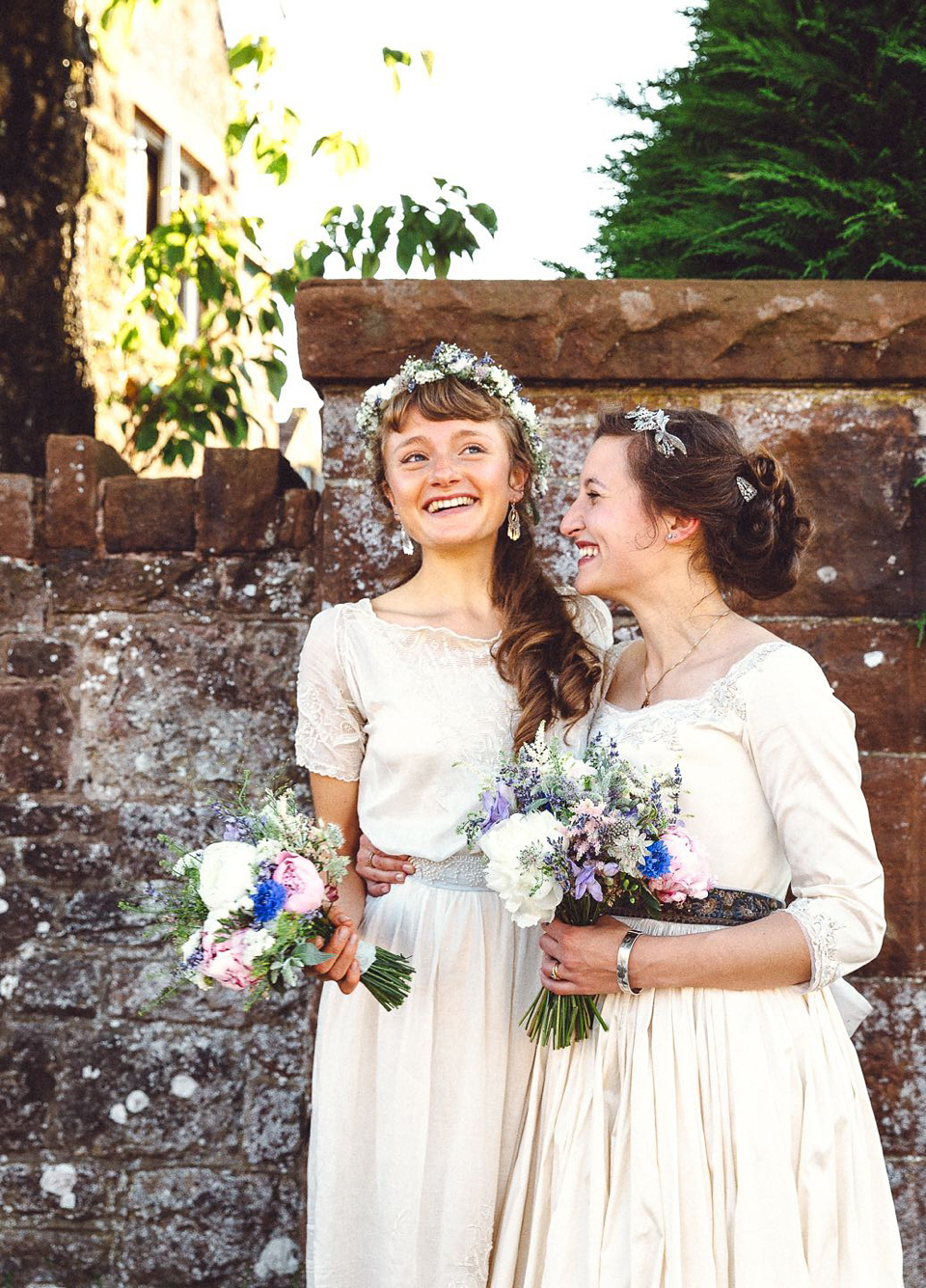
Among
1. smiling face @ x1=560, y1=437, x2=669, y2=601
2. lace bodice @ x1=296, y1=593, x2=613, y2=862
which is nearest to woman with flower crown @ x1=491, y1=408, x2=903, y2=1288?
smiling face @ x1=560, y1=437, x2=669, y2=601

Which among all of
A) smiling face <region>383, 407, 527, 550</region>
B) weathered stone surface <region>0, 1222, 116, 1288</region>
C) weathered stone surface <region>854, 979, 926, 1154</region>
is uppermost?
smiling face <region>383, 407, 527, 550</region>

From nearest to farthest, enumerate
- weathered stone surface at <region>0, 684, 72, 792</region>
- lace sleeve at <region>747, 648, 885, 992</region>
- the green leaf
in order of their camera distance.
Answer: lace sleeve at <region>747, 648, 885, 992</region>, weathered stone surface at <region>0, 684, 72, 792</region>, the green leaf

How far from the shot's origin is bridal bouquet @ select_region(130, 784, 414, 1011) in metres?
1.96

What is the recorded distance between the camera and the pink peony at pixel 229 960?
195 centimetres

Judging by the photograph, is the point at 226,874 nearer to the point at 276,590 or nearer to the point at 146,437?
the point at 276,590

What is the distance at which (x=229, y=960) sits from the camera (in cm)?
195

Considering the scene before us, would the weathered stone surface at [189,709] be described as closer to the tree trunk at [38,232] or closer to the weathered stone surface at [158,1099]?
the weathered stone surface at [158,1099]

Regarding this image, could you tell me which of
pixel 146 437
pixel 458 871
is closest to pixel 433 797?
Result: pixel 458 871

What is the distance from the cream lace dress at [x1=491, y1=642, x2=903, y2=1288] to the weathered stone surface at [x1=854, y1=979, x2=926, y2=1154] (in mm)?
850

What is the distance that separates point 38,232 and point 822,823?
11.1 feet

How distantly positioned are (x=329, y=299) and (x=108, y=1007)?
1981 millimetres

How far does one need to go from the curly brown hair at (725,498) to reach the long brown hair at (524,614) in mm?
324

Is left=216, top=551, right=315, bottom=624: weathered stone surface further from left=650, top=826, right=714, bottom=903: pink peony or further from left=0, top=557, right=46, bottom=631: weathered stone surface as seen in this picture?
left=650, top=826, right=714, bottom=903: pink peony

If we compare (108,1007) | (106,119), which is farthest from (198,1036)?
(106,119)
